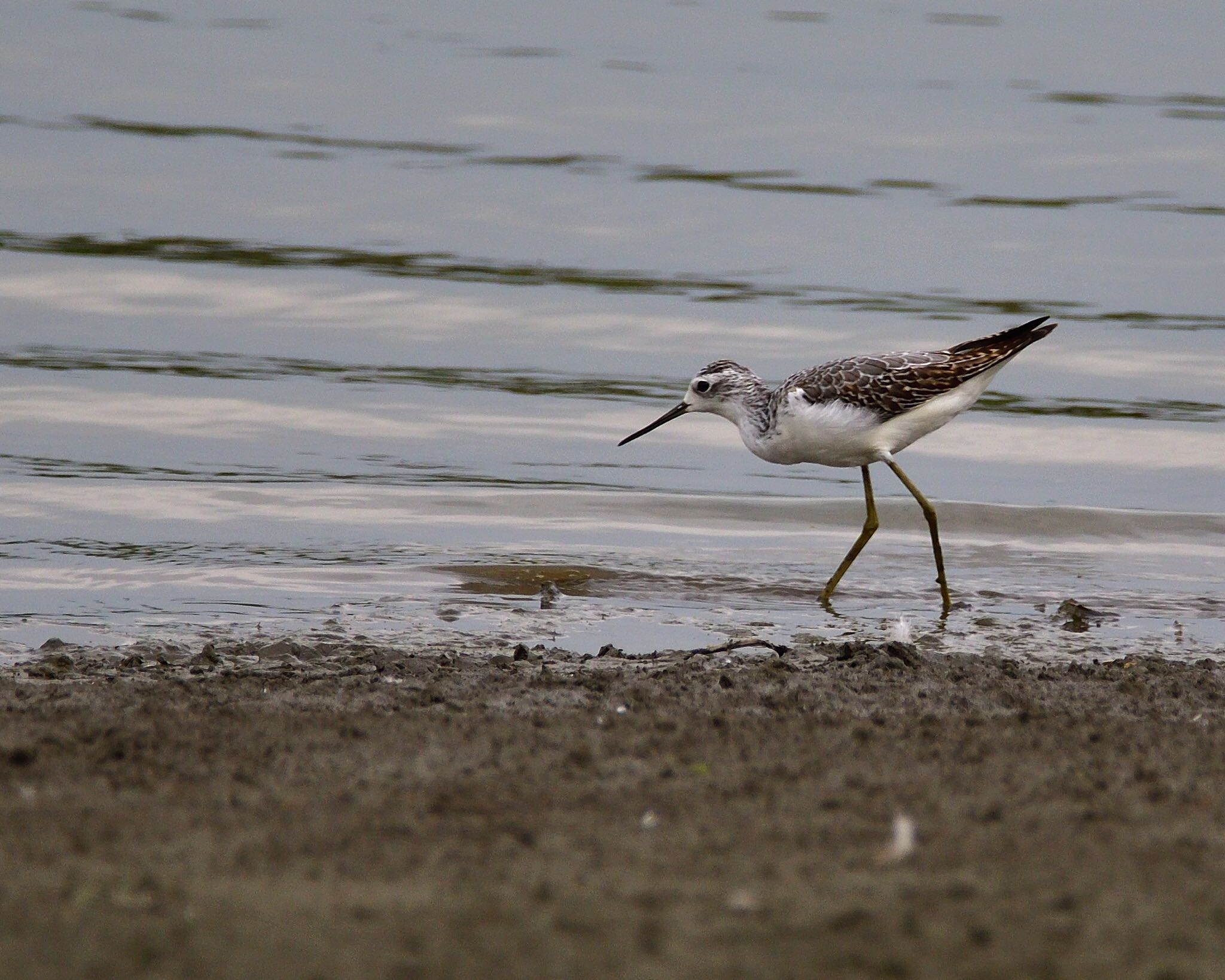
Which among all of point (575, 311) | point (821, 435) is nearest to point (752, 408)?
point (821, 435)

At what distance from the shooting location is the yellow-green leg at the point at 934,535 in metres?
7.70

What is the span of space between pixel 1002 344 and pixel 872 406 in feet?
2.68

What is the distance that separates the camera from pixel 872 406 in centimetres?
797

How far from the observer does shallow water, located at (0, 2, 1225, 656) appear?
7910 millimetres

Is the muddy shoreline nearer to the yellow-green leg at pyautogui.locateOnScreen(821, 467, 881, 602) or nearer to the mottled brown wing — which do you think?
the yellow-green leg at pyautogui.locateOnScreen(821, 467, 881, 602)

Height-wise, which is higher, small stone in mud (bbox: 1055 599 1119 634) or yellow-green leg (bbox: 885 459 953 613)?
yellow-green leg (bbox: 885 459 953 613)

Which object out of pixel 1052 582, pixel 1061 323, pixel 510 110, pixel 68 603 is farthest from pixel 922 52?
pixel 68 603

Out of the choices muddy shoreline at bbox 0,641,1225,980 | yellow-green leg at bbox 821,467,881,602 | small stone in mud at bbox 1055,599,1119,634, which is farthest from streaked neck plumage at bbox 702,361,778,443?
A: muddy shoreline at bbox 0,641,1225,980

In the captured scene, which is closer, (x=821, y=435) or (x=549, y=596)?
(x=549, y=596)

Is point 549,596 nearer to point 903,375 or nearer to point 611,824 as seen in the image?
point 903,375

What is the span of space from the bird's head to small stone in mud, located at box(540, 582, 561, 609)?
1.42m

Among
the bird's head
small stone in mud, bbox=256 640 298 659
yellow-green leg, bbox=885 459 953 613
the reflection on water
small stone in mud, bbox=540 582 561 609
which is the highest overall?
the reflection on water

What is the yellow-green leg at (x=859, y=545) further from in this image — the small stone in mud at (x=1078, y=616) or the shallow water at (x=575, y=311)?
the small stone in mud at (x=1078, y=616)

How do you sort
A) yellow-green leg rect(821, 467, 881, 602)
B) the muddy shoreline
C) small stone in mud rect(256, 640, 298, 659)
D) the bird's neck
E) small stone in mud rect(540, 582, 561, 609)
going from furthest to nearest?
1. the bird's neck
2. yellow-green leg rect(821, 467, 881, 602)
3. small stone in mud rect(540, 582, 561, 609)
4. small stone in mud rect(256, 640, 298, 659)
5. the muddy shoreline
